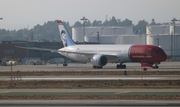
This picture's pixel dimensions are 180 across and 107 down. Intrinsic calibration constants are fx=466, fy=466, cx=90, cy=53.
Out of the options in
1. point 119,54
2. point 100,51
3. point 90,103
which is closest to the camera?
point 90,103

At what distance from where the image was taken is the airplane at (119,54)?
70000 mm

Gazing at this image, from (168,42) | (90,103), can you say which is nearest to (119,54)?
(90,103)

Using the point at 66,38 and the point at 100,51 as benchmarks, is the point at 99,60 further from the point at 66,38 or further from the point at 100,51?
the point at 66,38

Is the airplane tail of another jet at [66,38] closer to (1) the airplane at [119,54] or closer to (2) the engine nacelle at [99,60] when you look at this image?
(1) the airplane at [119,54]

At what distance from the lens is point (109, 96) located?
103 feet

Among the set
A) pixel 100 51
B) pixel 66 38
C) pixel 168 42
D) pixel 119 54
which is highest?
pixel 66 38

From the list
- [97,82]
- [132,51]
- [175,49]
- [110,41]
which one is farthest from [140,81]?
[110,41]

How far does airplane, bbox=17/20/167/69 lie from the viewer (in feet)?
230

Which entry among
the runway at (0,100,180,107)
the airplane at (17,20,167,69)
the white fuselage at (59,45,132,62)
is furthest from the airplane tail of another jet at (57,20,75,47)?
the runway at (0,100,180,107)

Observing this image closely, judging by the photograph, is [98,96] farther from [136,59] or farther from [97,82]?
[136,59]

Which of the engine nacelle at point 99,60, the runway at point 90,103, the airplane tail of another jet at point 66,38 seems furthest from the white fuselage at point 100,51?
the runway at point 90,103

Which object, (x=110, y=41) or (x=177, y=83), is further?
(x=110, y=41)

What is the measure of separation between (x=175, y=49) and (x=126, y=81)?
94.8m

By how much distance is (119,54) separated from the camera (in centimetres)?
7288
